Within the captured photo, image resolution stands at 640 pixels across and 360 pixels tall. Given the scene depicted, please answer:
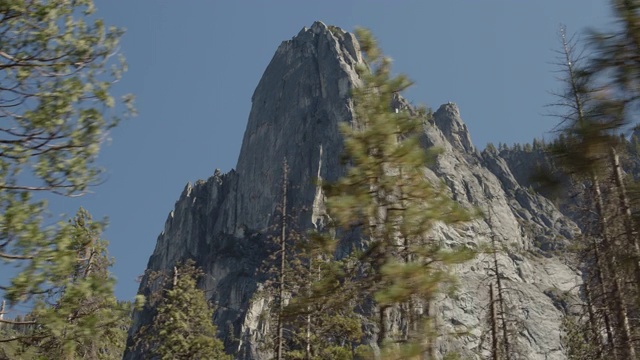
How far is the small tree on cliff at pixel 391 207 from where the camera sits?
10.5 meters

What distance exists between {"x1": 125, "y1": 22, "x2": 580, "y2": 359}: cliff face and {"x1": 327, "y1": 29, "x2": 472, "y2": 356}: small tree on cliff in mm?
86561

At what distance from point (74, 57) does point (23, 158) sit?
5.16 feet

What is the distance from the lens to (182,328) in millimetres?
24172

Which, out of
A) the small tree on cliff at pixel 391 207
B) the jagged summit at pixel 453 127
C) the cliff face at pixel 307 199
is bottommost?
the small tree on cliff at pixel 391 207

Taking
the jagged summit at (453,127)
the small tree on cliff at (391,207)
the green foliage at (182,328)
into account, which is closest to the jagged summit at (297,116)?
the jagged summit at (453,127)

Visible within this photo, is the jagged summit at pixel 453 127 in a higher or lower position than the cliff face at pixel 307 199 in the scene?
higher

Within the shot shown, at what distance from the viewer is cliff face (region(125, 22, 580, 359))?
104 meters

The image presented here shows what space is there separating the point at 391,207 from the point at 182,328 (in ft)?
51.3

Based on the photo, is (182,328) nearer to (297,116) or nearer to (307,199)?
(307,199)

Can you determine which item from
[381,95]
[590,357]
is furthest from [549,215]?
[381,95]

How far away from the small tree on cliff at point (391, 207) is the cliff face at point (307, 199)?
284ft

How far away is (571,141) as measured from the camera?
6043 mm

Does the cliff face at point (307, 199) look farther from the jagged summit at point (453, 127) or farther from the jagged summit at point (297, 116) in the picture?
the jagged summit at point (453, 127)

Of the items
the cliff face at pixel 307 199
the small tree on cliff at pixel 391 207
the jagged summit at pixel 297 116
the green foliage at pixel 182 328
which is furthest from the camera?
the jagged summit at pixel 297 116
